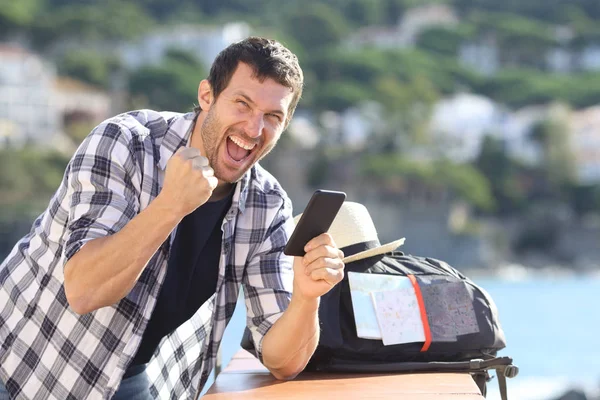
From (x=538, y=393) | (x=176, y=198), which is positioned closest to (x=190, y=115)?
(x=176, y=198)

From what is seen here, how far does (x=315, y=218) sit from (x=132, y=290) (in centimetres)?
31

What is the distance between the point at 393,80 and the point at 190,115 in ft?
171

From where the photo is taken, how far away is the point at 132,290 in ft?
5.06

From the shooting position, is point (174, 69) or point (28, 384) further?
point (174, 69)

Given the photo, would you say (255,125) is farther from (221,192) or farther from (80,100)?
(80,100)

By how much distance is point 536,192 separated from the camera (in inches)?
2046

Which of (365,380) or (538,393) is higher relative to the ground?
(365,380)

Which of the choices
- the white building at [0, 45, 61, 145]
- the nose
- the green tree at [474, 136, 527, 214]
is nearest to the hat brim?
the nose

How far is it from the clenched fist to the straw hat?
1.47 feet

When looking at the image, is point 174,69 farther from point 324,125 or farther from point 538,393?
point 538,393

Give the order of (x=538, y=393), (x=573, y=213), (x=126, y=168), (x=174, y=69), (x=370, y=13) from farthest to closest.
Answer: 1. (x=370, y=13)
2. (x=174, y=69)
3. (x=573, y=213)
4. (x=538, y=393)
5. (x=126, y=168)

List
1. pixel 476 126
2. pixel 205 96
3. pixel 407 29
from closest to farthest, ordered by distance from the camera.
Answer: pixel 205 96 → pixel 476 126 → pixel 407 29

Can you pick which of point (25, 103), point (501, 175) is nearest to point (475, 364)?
point (25, 103)

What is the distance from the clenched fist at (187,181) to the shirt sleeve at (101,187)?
0.14 m
